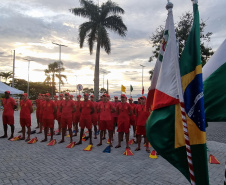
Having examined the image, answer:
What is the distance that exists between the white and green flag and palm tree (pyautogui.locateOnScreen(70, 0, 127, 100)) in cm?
1878

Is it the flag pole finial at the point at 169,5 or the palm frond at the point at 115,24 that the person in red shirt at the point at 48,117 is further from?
the palm frond at the point at 115,24

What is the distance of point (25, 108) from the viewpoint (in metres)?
8.19

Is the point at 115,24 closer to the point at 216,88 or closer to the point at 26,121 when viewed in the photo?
the point at 26,121

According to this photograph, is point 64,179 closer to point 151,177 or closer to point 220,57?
point 151,177

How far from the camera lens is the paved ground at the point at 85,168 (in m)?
4.36

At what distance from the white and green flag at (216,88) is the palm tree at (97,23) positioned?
18.8m

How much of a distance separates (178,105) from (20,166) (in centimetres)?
486

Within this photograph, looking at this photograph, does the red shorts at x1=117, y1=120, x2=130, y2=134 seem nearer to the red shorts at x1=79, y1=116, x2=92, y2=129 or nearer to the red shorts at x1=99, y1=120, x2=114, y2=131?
the red shorts at x1=99, y1=120, x2=114, y2=131

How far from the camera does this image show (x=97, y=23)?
21859 millimetres

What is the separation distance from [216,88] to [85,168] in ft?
13.2

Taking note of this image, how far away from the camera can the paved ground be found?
171 inches

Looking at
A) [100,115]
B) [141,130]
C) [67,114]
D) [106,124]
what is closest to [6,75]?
[67,114]

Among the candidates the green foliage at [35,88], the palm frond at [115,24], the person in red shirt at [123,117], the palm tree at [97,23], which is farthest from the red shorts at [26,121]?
the green foliage at [35,88]

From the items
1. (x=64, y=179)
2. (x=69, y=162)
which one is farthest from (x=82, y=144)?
(x=64, y=179)
